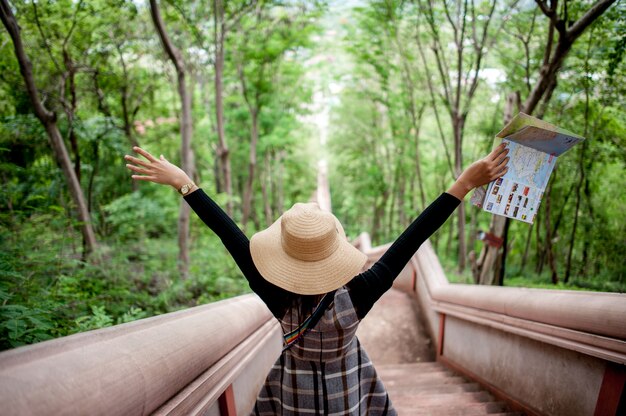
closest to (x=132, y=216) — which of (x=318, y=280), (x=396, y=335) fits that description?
(x=396, y=335)

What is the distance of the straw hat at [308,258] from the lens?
1350mm

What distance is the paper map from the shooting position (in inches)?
64.9

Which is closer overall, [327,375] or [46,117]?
[327,375]

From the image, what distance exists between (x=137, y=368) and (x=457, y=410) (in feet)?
8.50

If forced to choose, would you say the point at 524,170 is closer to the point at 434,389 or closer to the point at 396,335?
the point at 434,389

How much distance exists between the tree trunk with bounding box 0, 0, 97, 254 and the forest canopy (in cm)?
3

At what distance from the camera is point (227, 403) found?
202 centimetres

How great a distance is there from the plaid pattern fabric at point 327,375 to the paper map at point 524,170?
0.88m

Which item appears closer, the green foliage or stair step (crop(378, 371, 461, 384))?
stair step (crop(378, 371, 461, 384))

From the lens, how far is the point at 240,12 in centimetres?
808

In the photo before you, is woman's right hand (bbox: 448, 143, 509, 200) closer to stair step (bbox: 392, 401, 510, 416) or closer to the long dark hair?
the long dark hair

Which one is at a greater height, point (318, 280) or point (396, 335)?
point (318, 280)

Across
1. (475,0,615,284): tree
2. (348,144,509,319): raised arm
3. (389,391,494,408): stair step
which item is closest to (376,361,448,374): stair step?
(389,391,494,408): stair step

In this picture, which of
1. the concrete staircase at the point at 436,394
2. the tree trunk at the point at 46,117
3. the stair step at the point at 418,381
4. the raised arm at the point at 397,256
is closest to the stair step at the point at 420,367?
the concrete staircase at the point at 436,394
